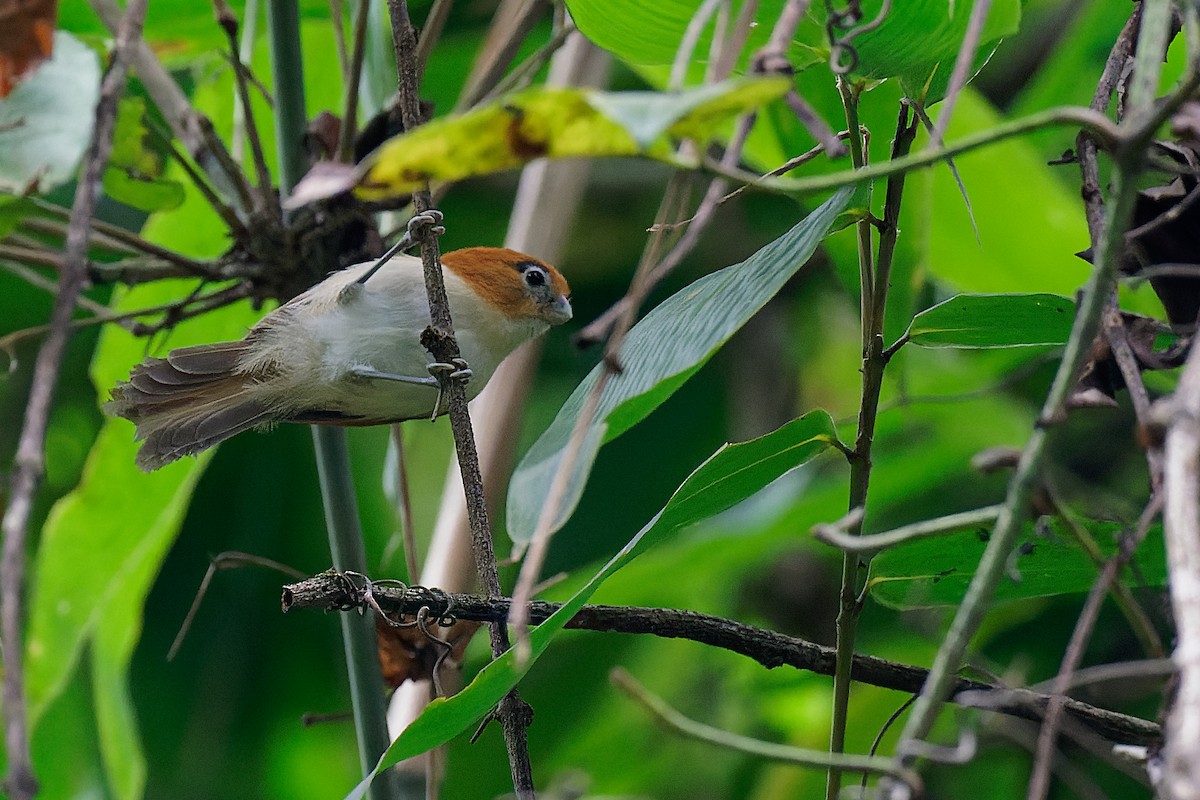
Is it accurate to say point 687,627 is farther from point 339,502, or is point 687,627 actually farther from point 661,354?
point 339,502

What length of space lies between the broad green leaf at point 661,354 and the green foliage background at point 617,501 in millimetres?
1066

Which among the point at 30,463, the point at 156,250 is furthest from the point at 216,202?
the point at 30,463

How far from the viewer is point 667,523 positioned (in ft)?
3.53

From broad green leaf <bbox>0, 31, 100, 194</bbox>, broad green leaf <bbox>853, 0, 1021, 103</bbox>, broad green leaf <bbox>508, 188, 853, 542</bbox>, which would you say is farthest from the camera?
broad green leaf <bbox>0, 31, 100, 194</bbox>

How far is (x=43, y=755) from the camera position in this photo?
7.88 feet

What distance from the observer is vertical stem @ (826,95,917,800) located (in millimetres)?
1062

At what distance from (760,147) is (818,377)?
1278mm

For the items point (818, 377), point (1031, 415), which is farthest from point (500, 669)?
point (818, 377)

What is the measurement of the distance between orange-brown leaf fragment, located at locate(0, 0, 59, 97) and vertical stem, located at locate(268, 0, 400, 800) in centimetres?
67

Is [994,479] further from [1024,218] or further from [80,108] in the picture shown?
[80,108]

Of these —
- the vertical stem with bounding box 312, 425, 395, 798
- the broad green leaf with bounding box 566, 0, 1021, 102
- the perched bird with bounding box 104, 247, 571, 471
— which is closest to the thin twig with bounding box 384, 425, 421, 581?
the vertical stem with bounding box 312, 425, 395, 798

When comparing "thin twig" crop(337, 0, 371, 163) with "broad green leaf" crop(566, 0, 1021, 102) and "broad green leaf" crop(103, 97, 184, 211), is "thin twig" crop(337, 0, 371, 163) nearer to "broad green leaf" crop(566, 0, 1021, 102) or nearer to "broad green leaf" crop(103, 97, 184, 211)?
"broad green leaf" crop(103, 97, 184, 211)

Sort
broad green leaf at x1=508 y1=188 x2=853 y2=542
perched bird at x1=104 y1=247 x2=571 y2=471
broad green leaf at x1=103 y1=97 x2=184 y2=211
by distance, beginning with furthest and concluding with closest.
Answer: perched bird at x1=104 y1=247 x2=571 y2=471, broad green leaf at x1=103 y1=97 x2=184 y2=211, broad green leaf at x1=508 y1=188 x2=853 y2=542

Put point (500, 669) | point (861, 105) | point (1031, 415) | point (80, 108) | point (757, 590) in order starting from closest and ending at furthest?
point (500, 669)
point (861, 105)
point (80, 108)
point (1031, 415)
point (757, 590)
